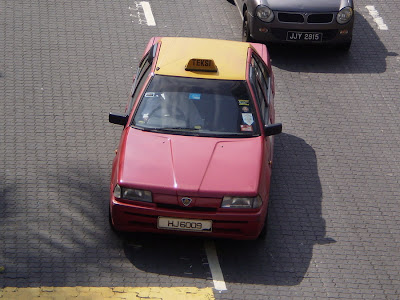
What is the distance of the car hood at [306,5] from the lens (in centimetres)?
1466

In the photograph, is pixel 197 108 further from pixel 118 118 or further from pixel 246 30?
pixel 246 30

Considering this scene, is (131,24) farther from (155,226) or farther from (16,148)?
(155,226)

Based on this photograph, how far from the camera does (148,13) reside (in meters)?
16.3

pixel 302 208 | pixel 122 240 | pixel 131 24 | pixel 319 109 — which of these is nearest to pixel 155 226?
pixel 122 240

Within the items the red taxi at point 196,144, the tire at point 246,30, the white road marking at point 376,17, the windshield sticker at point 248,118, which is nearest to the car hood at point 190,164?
the red taxi at point 196,144

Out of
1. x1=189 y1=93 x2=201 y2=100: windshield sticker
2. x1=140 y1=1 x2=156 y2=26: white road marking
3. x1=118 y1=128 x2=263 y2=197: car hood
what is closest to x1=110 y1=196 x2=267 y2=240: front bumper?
x1=118 y1=128 x2=263 y2=197: car hood

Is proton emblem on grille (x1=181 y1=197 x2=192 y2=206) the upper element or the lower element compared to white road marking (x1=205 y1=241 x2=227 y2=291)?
upper

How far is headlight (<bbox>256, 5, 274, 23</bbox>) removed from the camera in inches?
578

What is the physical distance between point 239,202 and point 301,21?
6.20m

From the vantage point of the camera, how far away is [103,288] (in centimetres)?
905

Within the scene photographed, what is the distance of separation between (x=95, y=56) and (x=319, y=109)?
3852 mm

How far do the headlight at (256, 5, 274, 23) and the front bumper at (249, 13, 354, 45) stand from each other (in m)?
0.06

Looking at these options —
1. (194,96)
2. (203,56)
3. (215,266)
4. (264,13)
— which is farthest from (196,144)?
(264,13)

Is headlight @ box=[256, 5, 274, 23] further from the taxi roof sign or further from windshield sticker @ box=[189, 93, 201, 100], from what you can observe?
windshield sticker @ box=[189, 93, 201, 100]
